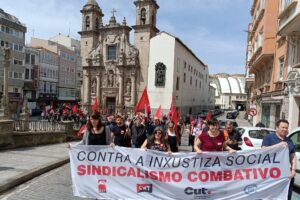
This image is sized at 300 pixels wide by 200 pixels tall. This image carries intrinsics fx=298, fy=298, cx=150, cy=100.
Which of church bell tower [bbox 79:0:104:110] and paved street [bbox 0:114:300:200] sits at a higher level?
church bell tower [bbox 79:0:104:110]

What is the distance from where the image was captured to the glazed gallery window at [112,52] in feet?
150

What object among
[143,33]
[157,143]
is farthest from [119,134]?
[143,33]

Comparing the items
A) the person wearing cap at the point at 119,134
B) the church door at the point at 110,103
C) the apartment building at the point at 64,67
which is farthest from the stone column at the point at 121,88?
the person wearing cap at the point at 119,134

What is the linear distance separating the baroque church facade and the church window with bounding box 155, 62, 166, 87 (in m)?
1.84

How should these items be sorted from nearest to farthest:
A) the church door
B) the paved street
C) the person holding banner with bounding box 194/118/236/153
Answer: the person holding banner with bounding box 194/118/236/153, the paved street, the church door

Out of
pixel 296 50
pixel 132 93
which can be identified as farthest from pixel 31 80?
pixel 296 50

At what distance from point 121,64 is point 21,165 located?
36.0 m

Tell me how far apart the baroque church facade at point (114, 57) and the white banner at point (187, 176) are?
37346 mm

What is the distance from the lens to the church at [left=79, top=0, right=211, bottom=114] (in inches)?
1670

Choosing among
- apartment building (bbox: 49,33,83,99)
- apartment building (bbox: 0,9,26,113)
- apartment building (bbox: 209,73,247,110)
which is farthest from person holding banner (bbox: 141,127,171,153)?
apartment building (bbox: 209,73,247,110)

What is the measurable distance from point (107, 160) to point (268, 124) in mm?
19202

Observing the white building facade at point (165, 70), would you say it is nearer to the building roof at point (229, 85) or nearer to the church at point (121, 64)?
the church at point (121, 64)

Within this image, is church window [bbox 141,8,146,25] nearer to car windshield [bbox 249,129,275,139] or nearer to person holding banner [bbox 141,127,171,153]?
car windshield [bbox 249,129,275,139]

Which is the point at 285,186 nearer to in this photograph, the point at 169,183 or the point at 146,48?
the point at 169,183
